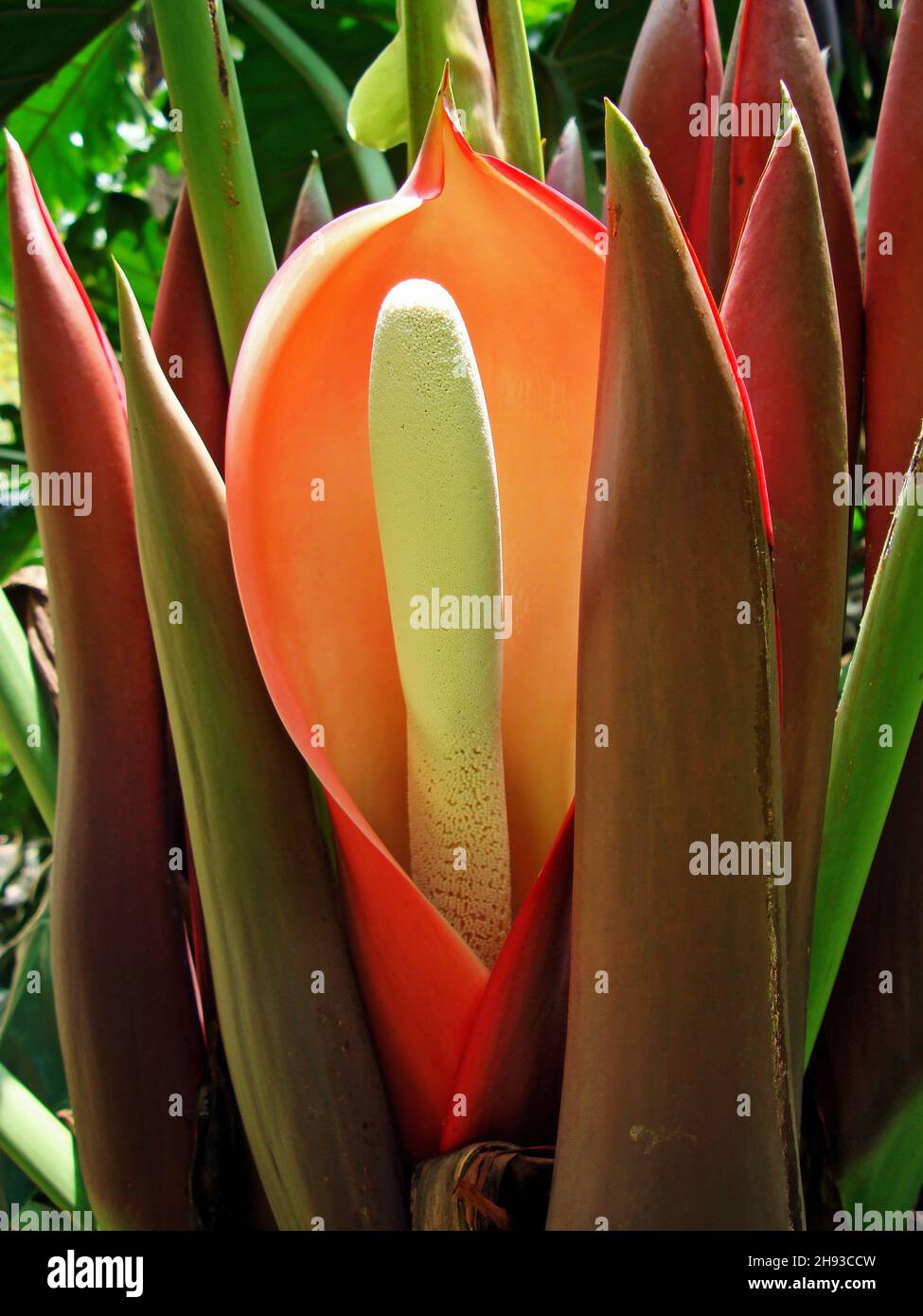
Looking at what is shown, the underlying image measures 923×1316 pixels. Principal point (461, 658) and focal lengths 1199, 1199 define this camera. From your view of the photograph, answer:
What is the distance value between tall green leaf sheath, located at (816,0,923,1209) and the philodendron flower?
0.10m

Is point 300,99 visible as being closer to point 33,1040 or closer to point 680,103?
point 680,103

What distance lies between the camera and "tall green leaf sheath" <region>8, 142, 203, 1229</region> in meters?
0.35

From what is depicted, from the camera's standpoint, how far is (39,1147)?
0.41 m

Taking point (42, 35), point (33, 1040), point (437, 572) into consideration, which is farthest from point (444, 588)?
point (42, 35)

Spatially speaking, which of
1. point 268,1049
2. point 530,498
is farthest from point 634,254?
point 268,1049

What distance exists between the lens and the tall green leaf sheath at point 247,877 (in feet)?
0.99

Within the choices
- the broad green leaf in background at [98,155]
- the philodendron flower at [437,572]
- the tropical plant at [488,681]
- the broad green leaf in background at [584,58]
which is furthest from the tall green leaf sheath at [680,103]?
the broad green leaf in background at [98,155]

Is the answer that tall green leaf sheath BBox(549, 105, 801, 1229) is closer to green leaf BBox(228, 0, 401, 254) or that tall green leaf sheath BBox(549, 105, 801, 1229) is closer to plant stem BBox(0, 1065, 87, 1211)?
plant stem BBox(0, 1065, 87, 1211)

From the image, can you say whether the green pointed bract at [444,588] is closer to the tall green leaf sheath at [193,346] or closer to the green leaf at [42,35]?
the tall green leaf sheath at [193,346]

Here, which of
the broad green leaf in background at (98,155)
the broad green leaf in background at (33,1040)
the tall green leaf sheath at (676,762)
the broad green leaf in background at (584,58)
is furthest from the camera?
the broad green leaf in background at (98,155)

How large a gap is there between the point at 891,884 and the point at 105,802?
0.76 ft

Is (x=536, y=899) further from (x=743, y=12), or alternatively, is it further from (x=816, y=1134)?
(x=743, y=12)

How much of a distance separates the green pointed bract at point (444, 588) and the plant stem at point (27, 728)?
6.4 inches

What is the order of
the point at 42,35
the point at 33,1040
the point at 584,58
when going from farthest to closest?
the point at 584,58, the point at 42,35, the point at 33,1040
